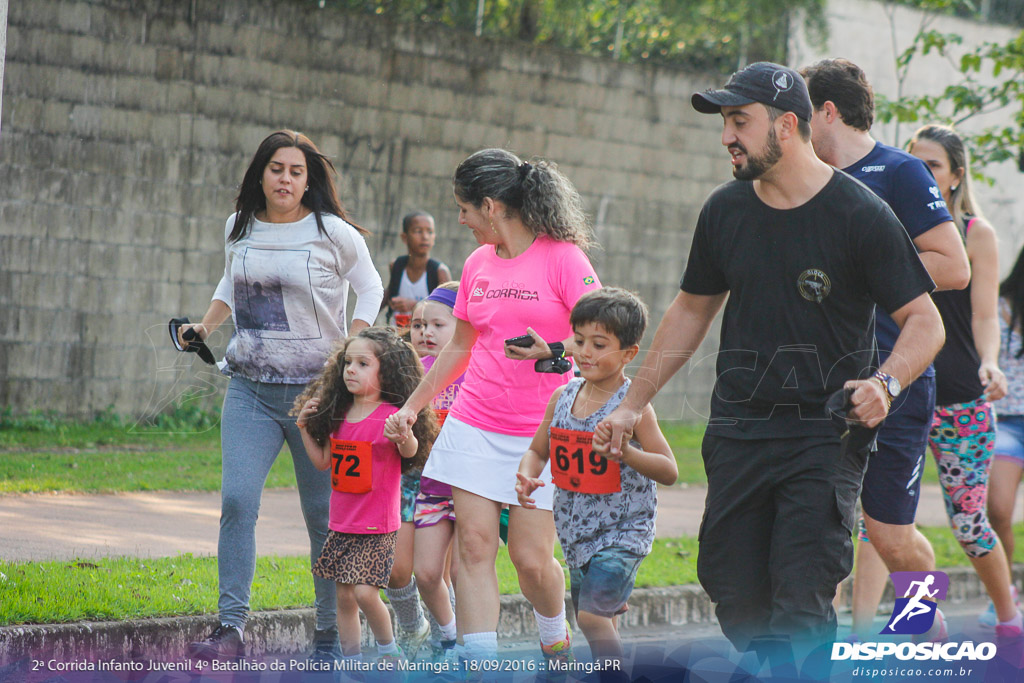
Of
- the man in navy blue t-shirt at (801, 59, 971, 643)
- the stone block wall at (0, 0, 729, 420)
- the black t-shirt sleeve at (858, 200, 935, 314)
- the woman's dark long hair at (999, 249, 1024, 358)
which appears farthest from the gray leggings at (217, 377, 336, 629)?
the stone block wall at (0, 0, 729, 420)

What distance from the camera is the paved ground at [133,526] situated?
591 centimetres

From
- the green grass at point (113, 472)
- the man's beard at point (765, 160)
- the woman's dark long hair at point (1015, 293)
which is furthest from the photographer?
the green grass at point (113, 472)

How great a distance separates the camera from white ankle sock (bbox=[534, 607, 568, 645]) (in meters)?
4.41

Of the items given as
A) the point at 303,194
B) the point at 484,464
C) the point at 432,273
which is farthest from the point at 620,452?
the point at 432,273

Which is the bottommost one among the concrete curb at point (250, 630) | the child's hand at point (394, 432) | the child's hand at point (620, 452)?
the concrete curb at point (250, 630)

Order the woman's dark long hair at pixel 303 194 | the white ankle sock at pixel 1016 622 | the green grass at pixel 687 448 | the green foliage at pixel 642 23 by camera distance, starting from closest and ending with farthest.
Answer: the woman's dark long hair at pixel 303 194 → the white ankle sock at pixel 1016 622 → the green grass at pixel 687 448 → the green foliage at pixel 642 23

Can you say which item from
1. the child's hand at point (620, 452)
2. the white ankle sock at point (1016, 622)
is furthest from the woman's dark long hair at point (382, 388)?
the white ankle sock at point (1016, 622)

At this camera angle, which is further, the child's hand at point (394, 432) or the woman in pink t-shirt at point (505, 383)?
the child's hand at point (394, 432)

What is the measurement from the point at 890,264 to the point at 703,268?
64 cm

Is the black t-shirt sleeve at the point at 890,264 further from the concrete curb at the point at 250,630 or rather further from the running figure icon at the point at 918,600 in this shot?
the concrete curb at the point at 250,630

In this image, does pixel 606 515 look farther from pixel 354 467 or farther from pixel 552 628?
pixel 354 467

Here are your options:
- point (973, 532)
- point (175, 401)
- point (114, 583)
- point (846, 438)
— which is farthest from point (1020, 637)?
point (175, 401)

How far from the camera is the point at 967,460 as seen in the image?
5.29 metres

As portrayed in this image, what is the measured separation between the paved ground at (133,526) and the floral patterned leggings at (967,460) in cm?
275
